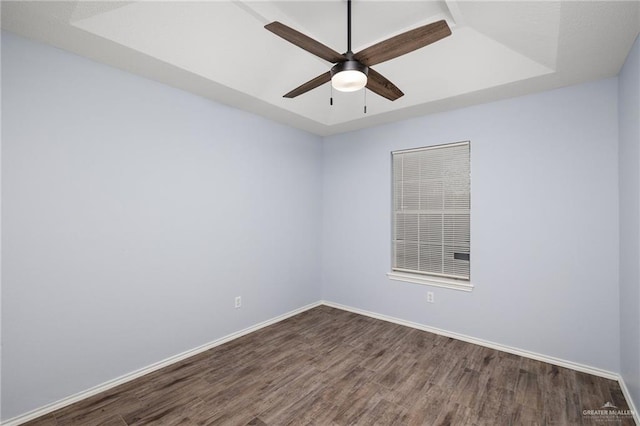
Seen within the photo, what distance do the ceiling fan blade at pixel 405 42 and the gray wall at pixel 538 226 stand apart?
6.42ft

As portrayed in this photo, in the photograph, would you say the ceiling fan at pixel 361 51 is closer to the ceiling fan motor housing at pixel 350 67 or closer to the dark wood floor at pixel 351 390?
the ceiling fan motor housing at pixel 350 67

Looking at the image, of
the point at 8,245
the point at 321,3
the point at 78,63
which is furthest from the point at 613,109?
the point at 8,245

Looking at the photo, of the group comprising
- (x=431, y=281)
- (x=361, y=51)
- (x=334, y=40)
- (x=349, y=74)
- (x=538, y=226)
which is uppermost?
(x=334, y=40)

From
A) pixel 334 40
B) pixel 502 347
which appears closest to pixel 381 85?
pixel 334 40

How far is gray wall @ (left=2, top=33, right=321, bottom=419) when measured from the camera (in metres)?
2.05

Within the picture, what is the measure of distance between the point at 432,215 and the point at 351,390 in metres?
2.22

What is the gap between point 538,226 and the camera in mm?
2922

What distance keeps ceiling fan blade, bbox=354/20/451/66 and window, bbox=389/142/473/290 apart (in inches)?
79.1

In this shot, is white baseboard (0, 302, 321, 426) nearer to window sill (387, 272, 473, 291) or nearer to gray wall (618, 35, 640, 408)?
window sill (387, 272, 473, 291)

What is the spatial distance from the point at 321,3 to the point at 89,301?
2956 millimetres

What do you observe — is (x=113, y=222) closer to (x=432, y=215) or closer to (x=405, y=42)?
(x=405, y=42)

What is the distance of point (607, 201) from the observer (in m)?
2.60

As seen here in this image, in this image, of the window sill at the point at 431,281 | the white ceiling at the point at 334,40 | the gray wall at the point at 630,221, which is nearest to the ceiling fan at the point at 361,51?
the white ceiling at the point at 334,40

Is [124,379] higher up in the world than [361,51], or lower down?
lower down
